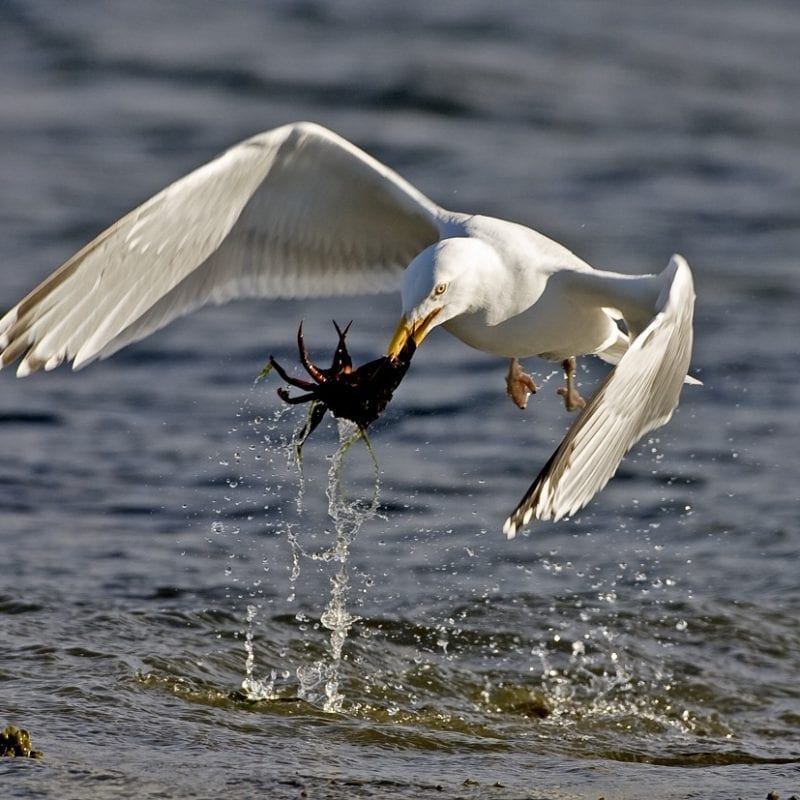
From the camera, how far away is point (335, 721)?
5.19 meters

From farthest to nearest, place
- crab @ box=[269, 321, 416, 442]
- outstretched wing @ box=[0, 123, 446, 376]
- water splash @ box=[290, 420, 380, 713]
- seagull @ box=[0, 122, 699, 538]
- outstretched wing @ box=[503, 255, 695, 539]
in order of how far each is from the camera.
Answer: outstretched wing @ box=[0, 123, 446, 376] < water splash @ box=[290, 420, 380, 713] < crab @ box=[269, 321, 416, 442] < seagull @ box=[0, 122, 699, 538] < outstretched wing @ box=[503, 255, 695, 539]

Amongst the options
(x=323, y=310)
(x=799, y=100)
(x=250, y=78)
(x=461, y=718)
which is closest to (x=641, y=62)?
(x=799, y=100)

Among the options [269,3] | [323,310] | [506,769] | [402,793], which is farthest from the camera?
[269,3]

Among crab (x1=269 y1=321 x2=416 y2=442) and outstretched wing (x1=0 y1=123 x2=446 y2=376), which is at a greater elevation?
outstretched wing (x1=0 y1=123 x2=446 y2=376)

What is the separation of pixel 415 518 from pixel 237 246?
1.69 metres

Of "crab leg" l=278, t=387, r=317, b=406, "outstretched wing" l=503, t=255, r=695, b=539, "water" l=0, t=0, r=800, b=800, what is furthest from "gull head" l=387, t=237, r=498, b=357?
"water" l=0, t=0, r=800, b=800

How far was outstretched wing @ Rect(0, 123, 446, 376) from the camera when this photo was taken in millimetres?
5555

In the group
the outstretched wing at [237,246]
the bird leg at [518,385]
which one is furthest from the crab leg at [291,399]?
the bird leg at [518,385]

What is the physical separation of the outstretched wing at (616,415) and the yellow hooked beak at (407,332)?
0.62 meters

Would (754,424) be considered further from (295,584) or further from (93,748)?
(93,748)

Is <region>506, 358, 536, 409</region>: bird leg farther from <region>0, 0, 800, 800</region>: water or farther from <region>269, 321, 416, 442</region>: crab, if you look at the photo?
<region>269, 321, 416, 442</region>: crab

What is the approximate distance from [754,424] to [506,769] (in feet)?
12.8

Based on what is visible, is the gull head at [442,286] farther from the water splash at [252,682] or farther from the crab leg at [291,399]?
the water splash at [252,682]

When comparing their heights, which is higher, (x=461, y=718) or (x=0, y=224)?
(x=0, y=224)
